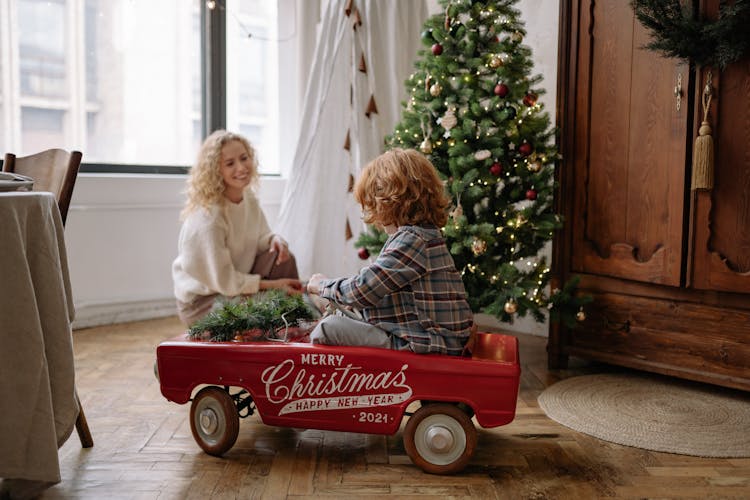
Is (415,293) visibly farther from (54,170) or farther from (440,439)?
(54,170)

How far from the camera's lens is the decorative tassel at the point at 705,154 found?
8.36 feet

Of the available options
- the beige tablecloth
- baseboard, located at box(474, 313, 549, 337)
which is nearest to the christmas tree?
baseboard, located at box(474, 313, 549, 337)

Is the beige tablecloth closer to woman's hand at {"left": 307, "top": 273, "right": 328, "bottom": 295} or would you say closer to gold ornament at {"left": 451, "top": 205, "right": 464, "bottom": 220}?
woman's hand at {"left": 307, "top": 273, "right": 328, "bottom": 295}

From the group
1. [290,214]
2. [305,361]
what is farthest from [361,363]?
[290,214]

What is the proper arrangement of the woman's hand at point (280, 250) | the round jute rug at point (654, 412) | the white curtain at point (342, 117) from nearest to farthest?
1. the round jute rug at point (654, 412)
2. the woman's hand at point (280, 250)
3. the white curtain at point (342, 117)

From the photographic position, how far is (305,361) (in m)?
2.00

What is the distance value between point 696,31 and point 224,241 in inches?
75.7

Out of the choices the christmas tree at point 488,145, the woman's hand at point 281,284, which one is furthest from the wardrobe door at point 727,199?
the woman's hand at point 281,284

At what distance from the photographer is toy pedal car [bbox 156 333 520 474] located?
194cm

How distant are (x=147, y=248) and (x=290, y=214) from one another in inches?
37.0

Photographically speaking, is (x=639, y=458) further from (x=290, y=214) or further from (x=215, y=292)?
(x=290, y=214)

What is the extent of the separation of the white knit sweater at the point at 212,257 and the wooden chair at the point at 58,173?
751 mm

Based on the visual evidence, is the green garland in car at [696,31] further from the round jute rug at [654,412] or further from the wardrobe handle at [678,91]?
the round jute rug at [654,412]

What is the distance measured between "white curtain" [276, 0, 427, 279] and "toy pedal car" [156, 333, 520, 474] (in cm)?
163
